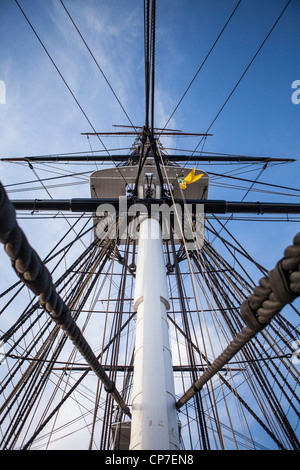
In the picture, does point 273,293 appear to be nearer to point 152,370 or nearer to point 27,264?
point 27,264

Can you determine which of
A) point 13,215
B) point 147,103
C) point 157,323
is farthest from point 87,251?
point 13,215

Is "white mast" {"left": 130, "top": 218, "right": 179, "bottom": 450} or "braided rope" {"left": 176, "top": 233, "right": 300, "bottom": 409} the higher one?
"white mast" {"left": 130, "top": 218, "right": 179, "bottom": 450}

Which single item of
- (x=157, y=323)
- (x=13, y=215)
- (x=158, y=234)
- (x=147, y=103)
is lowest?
(x=13, y=215)

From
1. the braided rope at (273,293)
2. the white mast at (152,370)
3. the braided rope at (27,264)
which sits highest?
the white mast at (152,370)

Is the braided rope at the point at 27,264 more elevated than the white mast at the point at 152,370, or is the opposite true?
the white mast at the point at 152,370

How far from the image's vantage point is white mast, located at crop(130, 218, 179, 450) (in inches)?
71.7

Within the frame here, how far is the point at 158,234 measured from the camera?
386cm

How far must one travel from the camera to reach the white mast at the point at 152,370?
5.97ft

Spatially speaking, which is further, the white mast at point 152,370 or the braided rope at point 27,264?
the white mast at point 152,370

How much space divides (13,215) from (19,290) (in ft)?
16.9

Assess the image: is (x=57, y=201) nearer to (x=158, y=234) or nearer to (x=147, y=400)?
(x=158, y=234)

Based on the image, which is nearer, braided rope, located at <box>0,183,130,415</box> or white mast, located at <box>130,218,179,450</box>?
braided rope, located at <box>0,183,130,415</box>

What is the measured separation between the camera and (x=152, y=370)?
2135 mm
